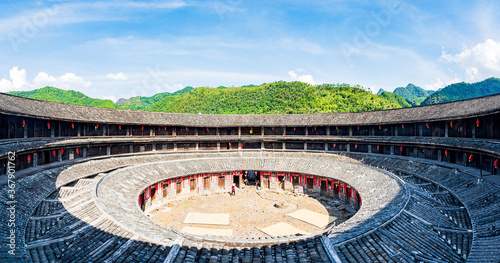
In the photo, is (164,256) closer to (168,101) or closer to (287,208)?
(287,208)

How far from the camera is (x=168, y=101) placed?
152 meters

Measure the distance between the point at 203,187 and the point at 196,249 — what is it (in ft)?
96.7

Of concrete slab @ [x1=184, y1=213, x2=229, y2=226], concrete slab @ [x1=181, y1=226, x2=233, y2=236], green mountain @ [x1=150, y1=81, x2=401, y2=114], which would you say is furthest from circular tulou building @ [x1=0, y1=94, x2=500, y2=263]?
green mountain @ [x1=150, y1=81, x2=401, y2=114]

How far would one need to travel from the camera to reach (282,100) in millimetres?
117375

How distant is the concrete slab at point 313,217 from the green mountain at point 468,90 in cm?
13614

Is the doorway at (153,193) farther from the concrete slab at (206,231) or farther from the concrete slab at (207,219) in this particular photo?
the concrete slab at (206,231)

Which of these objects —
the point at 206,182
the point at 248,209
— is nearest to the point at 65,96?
the point at 206,182

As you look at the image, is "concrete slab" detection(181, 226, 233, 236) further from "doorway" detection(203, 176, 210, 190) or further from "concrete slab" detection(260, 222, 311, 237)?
"doorway" detection(203, 176, 210, 190)

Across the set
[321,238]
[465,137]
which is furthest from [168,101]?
[321,238]

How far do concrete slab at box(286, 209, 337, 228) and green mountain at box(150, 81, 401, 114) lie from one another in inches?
2702

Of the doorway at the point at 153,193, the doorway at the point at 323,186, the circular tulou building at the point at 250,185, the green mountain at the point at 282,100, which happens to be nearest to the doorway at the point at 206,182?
the circular tulou building at the point at 250,185

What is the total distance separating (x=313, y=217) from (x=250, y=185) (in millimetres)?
15731

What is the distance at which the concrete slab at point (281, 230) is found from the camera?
1115 inches

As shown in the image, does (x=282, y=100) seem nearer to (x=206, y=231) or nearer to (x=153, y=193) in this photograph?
(x=153, y=193)
